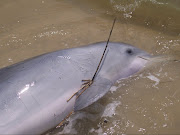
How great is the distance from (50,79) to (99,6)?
3.08m

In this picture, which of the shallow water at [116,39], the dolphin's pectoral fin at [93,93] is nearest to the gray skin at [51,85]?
the dolphin's pectoral fin at [93,93]

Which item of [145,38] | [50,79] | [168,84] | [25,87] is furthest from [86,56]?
[145,38]

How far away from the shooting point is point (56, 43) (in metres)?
4.57

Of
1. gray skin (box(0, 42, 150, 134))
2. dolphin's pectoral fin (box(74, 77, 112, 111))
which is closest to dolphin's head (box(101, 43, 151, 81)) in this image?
gray skin (box(0, 42, 150, 134))

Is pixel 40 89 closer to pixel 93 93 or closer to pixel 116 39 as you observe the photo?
pixel 93 93

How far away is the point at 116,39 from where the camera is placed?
457 cm

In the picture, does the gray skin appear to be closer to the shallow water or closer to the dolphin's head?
the dolphin's head

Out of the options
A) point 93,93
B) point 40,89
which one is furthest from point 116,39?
point 40,89

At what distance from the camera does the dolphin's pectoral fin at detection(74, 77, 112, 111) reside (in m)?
2.93

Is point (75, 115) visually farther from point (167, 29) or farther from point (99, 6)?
point (99, 6)

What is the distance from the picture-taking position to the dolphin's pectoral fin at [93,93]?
2.93 meters

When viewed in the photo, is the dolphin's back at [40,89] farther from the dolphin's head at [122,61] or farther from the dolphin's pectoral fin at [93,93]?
the dolphin's head at [122,61]

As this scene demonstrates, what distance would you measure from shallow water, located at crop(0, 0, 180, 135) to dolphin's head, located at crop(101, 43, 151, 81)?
0.64 ft

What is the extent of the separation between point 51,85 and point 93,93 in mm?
560
